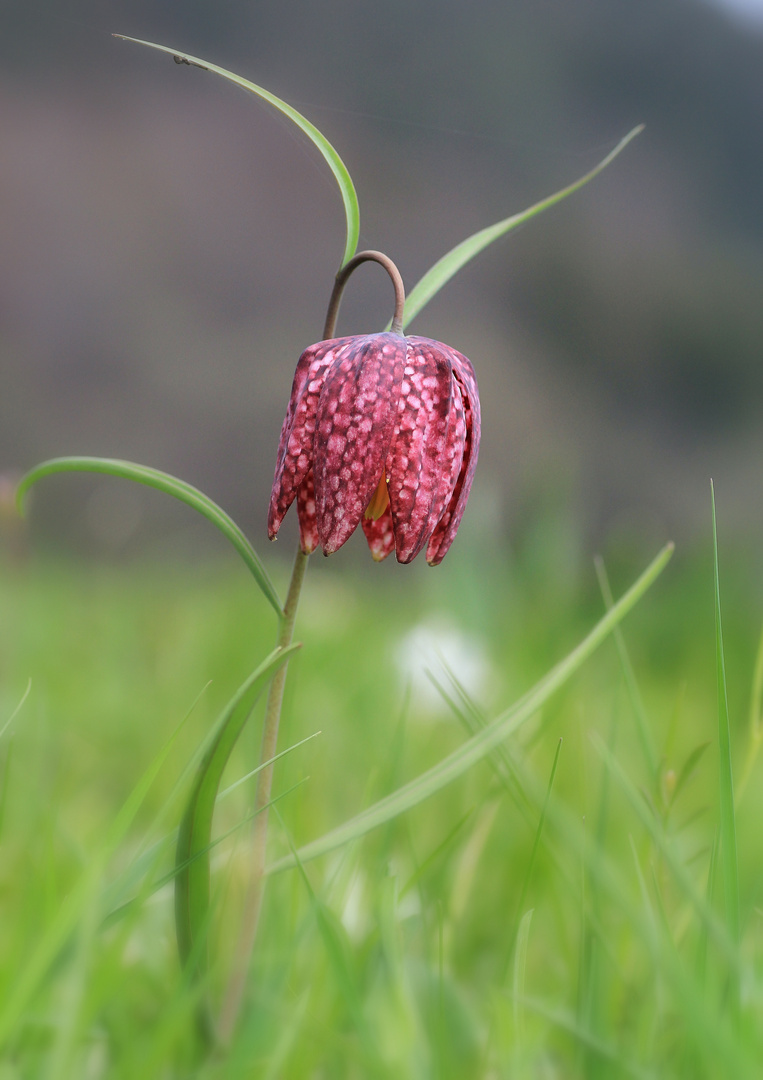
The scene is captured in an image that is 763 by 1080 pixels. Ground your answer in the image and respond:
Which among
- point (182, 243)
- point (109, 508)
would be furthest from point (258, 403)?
point (109, 508)

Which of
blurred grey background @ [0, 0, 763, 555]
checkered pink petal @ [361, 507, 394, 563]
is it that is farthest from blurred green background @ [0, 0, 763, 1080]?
checkered pink petal @ [361, 507, 394, 563]

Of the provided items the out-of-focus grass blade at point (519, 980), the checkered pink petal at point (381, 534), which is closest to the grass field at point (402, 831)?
the out-of-focus grass blade at point (519, 980)

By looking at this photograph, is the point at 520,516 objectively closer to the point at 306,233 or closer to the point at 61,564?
the point at 306,233

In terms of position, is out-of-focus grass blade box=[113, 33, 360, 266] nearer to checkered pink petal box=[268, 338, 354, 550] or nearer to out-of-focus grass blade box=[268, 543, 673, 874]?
checkered pink petal box=[268, 338, 354, 550]

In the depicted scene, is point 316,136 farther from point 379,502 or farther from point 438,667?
point 438,667

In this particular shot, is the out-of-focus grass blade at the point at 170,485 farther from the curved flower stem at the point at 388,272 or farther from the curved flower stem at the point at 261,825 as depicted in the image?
the curved flower stem at the point at 388,272

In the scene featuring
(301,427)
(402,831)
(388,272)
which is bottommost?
(402,831)

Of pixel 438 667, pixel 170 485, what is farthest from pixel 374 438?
pixel 438 667
